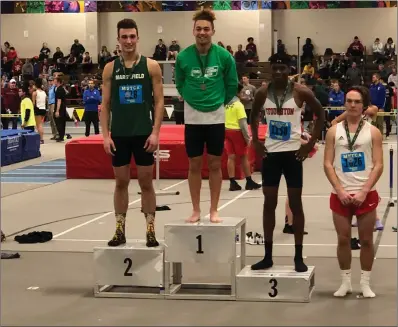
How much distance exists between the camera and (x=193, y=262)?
642 cm

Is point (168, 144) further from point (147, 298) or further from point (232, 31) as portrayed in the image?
point (232, 31)

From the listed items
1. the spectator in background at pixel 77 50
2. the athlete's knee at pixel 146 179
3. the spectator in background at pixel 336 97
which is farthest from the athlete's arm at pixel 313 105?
the spectator in background at pixel 77 50

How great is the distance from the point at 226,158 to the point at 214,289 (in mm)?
6875

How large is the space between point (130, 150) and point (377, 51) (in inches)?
1046

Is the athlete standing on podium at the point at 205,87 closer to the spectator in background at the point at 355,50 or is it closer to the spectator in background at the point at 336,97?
the spectator in background at the point at 336,97

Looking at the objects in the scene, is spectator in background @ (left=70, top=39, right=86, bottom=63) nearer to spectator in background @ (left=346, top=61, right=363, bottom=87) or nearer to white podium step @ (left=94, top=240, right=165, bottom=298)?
spectator in background @ (left=346, top=61, right=363, bottom=87)

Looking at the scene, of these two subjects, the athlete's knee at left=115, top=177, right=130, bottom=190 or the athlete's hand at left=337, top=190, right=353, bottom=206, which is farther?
the athlete's knee at left=115, top=177, right=130, bottom=190

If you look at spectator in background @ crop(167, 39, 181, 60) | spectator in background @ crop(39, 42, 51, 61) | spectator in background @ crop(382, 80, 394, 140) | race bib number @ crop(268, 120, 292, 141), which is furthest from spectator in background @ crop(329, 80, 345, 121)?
race bib number @ crop(268, 120, 292, 141)

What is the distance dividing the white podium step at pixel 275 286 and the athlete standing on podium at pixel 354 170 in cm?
37

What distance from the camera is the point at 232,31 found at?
33656 mm

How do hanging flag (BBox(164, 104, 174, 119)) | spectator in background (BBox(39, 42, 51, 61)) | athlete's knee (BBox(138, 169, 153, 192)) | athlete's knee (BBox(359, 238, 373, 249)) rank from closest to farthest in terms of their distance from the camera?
1. athlete's knee (BBox(359, 238, 373, 249))
2. athlete's knee (BBox(138, 169, 153, 192))
3. hanging flag (BBox(164, 104, 174, 119))
4. spectator in background (BBox(39, 42, 51, 61))

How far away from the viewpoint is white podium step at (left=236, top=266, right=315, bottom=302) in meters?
6.21

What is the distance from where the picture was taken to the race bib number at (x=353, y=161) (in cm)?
611

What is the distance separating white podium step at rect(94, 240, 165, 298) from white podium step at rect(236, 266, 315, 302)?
635mm
